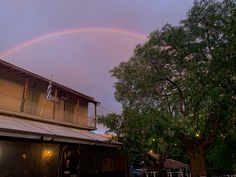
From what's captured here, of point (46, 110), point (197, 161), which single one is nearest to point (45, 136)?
point (46, 110)

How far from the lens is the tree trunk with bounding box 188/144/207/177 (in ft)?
37.9

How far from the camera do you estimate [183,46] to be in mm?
12422

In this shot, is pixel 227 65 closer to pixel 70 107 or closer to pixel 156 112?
pixel 156 112

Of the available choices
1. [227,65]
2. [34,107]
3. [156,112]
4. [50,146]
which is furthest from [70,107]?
[227,65]

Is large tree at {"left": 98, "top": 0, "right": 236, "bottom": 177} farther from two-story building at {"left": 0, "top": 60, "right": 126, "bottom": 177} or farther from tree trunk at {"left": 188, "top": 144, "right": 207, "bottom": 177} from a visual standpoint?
two-story building at {"left": 0, "top": 60, "right": 126, "bottom": 177}

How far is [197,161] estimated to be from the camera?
38.9 feet

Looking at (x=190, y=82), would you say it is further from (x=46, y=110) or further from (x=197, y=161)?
(x=46, y=110)

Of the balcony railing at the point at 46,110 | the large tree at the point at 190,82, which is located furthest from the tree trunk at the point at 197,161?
the balcony railing at the point at 46,110

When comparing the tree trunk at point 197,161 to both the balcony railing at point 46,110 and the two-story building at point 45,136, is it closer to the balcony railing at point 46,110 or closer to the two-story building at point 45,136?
the two-story building at point 45,136

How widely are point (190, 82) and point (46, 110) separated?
1031 cm

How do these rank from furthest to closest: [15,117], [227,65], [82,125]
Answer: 1. [82,125]
2. [15,117]
3. [227,65]

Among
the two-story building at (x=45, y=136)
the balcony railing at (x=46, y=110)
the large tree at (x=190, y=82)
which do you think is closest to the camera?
the large tree at (x=190, y=82)

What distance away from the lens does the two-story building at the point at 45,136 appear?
37.9ft

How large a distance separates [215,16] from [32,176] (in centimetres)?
1255
